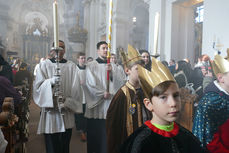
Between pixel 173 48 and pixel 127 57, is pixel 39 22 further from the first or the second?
pixel 127 57

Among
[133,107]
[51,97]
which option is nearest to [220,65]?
[133,107]

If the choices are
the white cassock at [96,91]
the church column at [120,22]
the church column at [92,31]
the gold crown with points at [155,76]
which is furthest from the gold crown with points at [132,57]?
the church column at [92,31]

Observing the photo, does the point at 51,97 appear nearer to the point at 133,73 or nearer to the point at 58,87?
the point at 58,87

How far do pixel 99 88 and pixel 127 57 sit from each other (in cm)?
100

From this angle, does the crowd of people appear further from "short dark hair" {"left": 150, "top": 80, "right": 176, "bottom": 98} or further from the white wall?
the white wall

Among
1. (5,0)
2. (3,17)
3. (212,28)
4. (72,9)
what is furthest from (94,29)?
(212,28)

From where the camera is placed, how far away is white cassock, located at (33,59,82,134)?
2.66 metres

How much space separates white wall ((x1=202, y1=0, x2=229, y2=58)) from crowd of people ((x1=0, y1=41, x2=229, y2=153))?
7.93 ft

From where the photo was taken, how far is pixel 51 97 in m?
2.63

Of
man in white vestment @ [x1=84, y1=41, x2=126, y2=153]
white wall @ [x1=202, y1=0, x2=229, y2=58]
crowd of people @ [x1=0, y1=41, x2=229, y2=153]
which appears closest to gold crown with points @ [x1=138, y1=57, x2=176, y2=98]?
crowd of people @ [x1=0, y1=41, x2=229, y2=153]

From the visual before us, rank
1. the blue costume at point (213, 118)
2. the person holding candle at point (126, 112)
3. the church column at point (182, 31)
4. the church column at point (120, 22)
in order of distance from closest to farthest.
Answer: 1. the blue costume at point (213, 118)
2. the person holding candle at point (126, 112)
3. the church column at point (182, 31)
4. the church column at point (120, 22)

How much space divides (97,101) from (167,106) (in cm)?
194

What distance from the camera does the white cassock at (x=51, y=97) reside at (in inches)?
105

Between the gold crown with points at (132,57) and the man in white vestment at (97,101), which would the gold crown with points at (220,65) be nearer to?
the gold crown with points at (132,57)
